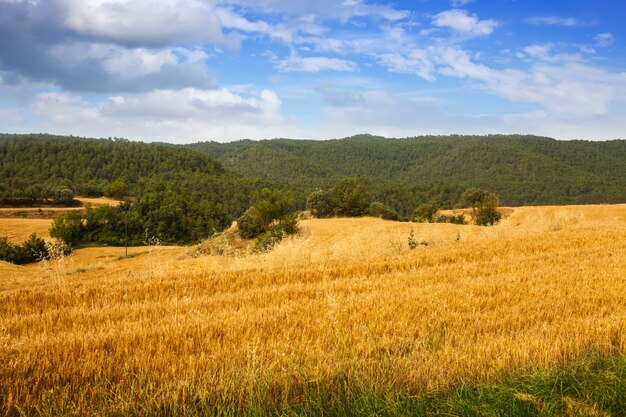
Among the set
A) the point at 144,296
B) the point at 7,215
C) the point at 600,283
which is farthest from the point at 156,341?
the point at 7,215

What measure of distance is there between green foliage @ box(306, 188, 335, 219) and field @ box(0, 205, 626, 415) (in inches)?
1836

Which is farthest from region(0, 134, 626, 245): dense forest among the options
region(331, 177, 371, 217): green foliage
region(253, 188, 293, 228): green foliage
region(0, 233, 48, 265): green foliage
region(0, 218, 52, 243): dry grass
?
region(0, 233, 48, 265): green foliage

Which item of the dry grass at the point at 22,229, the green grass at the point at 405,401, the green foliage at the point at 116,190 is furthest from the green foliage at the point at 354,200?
the green foliage at the point at 116,190

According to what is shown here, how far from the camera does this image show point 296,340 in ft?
14.1

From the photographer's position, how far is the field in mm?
3154

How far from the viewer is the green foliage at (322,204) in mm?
55625

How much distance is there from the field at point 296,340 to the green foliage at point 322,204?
46.6m

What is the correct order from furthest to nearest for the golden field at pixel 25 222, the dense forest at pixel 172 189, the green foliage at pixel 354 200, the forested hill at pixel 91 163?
the forested hill at pixel 91 163, the dense forest at pixel 172 189, the golden field at pixel 25 222, the green foliage at pixel 354 200

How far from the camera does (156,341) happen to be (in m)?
4.43

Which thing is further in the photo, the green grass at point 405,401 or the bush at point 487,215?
the bush at point 487,215

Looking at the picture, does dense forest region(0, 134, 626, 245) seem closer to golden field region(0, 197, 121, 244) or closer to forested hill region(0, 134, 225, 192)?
forested hill region(0, 134, 225, 192)

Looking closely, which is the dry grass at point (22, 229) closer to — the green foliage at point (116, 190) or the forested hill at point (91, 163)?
the green foliage at point (116, 190)

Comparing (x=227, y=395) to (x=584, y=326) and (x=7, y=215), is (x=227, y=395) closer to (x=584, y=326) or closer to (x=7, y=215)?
(x=584, y=326)

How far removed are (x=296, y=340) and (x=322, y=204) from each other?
51454mm
